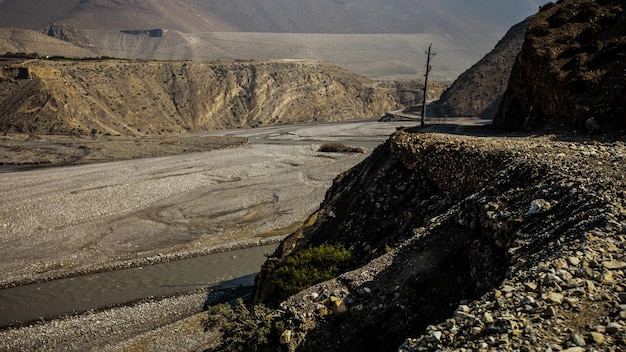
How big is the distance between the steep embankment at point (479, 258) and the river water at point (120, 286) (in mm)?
8065

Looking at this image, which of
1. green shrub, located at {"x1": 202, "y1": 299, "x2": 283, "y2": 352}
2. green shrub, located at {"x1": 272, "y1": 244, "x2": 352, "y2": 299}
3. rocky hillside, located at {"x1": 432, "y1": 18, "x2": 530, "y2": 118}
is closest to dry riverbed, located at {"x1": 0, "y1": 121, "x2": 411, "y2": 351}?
green shrub, located at {"x1": 272, "y1": 244, "x2": 352, "y2": 299}

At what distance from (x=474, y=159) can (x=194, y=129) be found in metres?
81.8

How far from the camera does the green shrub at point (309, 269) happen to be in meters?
13.5

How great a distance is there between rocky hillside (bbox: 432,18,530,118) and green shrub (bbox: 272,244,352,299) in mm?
63070

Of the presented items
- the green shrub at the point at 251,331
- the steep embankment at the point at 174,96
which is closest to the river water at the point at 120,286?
the green shrub at the point at 251,331

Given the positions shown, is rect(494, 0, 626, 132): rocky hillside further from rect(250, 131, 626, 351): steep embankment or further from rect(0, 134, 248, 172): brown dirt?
rect(0, 134, 248, 172): brown dirt

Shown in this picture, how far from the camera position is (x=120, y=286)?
22.4m

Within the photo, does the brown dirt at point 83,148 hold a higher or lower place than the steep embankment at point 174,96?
lower

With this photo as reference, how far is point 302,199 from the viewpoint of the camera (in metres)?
35.9

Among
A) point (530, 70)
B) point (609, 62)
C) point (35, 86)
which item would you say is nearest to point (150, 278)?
point (530, 70)

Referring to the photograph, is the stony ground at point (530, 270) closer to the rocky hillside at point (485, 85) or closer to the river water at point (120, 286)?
the river water at point (120, 286)

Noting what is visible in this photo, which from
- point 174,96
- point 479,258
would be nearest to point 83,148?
point 174,96

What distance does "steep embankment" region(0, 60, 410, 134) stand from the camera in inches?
2758

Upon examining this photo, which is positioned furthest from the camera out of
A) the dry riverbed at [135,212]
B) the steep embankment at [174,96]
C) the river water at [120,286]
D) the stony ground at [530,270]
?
the steep embankment at [174,96]
